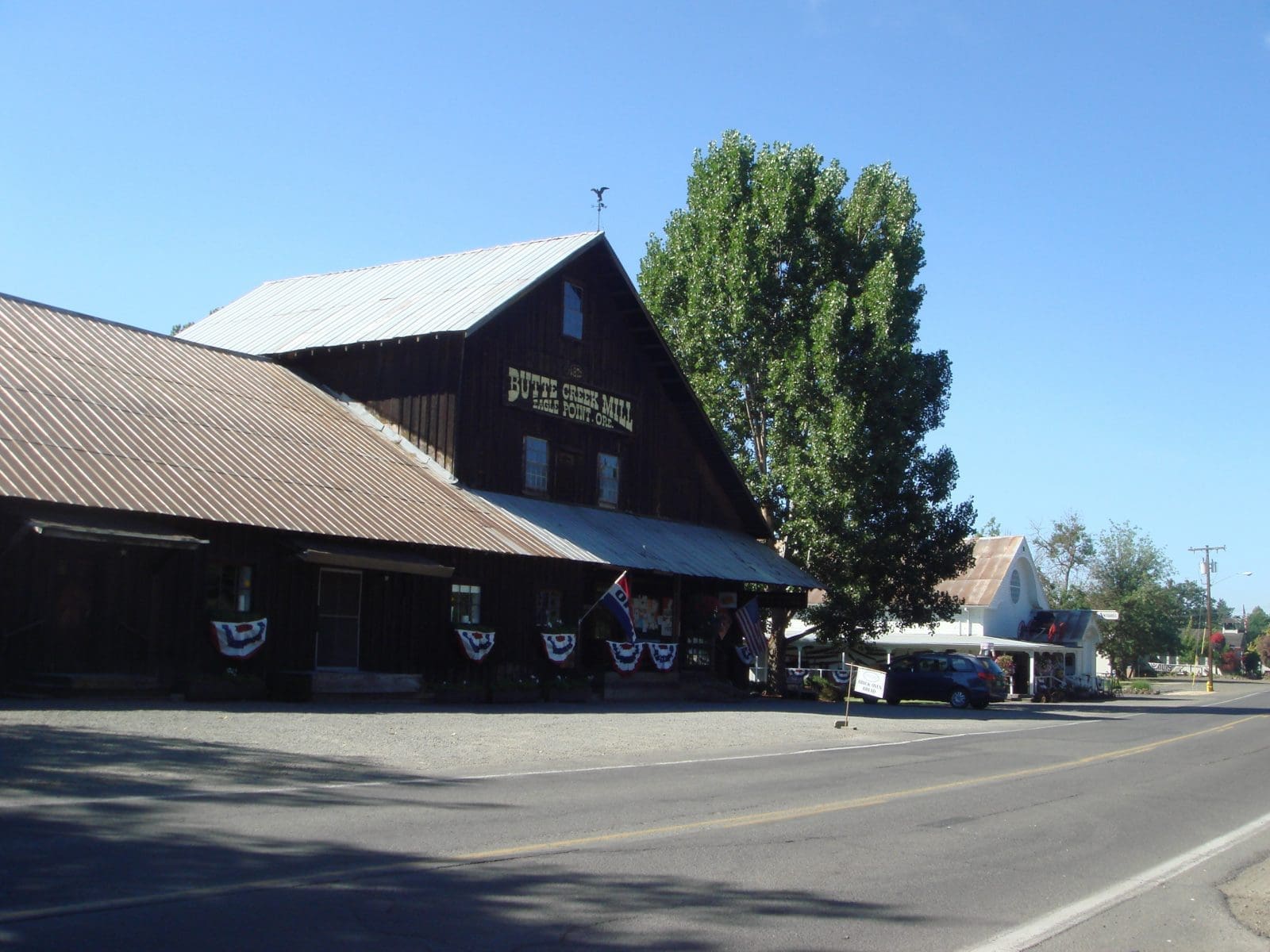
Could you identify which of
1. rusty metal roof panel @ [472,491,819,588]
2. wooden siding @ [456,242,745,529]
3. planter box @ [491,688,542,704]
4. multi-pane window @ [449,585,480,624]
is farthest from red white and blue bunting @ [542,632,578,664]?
wooden siding @ [456,242,745,529]

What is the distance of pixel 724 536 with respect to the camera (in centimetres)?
3434

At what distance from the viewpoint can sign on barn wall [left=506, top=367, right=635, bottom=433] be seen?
91.7ft

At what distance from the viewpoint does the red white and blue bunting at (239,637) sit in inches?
762

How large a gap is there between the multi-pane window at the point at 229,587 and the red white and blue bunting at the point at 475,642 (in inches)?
180

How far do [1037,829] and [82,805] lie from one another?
810 cm

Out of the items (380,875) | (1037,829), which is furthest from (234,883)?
(1037,829)

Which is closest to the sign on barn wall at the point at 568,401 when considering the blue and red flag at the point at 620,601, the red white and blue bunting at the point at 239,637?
the blue and red flag at the point at 620,601

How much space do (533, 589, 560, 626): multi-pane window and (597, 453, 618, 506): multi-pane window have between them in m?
4.08

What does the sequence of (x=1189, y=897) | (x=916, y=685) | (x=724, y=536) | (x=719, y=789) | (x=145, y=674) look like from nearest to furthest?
1. (x=1189, y=897)
2. (x=719, y=789)
3. (x=145, y=674)
4. (x=724, y=536)
5. (x=916, y=685)

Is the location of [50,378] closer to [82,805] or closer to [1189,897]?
[82,805]

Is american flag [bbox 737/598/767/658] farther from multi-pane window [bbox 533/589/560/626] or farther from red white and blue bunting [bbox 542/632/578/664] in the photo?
red white and blue bunting [bbox 542/632/578/664]

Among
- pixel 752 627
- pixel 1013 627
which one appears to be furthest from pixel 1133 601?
pixel 752 627

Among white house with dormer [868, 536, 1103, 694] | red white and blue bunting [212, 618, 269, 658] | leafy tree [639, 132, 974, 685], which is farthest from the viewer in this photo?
white house with dormer [868, 536, 1103, 694]

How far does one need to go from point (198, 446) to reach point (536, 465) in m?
9.15
